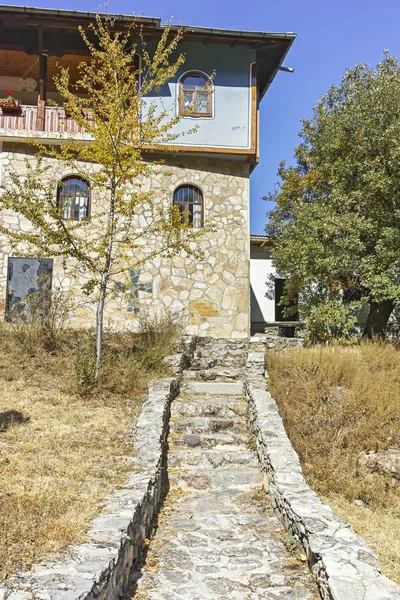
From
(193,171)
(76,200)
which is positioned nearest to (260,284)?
(193,171)

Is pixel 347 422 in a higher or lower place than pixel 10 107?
lower

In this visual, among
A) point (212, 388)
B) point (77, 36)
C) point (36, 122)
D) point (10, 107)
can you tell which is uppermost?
point (77, 36)

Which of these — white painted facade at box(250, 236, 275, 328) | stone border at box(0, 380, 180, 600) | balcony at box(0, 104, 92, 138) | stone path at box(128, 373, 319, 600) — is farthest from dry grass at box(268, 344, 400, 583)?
white painted facade at box(250, 236, 275, 328)

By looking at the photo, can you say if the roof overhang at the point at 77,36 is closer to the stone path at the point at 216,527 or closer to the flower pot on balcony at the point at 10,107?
the flower pot on balcony at the point at 10,107

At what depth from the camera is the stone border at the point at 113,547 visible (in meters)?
3.38

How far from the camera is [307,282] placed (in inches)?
613

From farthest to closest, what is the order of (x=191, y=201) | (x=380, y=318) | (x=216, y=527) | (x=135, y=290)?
(x=380, y=318)
(x=191, y=201)
(x=135, y=290)
(x=216, y=527)

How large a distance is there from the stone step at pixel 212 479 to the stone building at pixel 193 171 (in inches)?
305

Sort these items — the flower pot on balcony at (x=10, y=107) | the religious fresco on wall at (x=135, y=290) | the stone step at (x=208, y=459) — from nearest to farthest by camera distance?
1. the stone step at (x=208, y=459)
2. the flower pot on balcony at (x=10, y=107)
3. the religious fresco on wall at (x=135, y=290)

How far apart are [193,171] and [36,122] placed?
181 inches

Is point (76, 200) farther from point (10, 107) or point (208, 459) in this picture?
Answer: point (208, 459)

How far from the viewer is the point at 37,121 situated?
1481 centimetres

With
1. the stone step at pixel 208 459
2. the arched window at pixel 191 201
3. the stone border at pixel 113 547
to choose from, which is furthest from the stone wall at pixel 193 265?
the stone border at pixel 113 547

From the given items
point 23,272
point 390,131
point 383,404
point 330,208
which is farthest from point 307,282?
point 23,272
